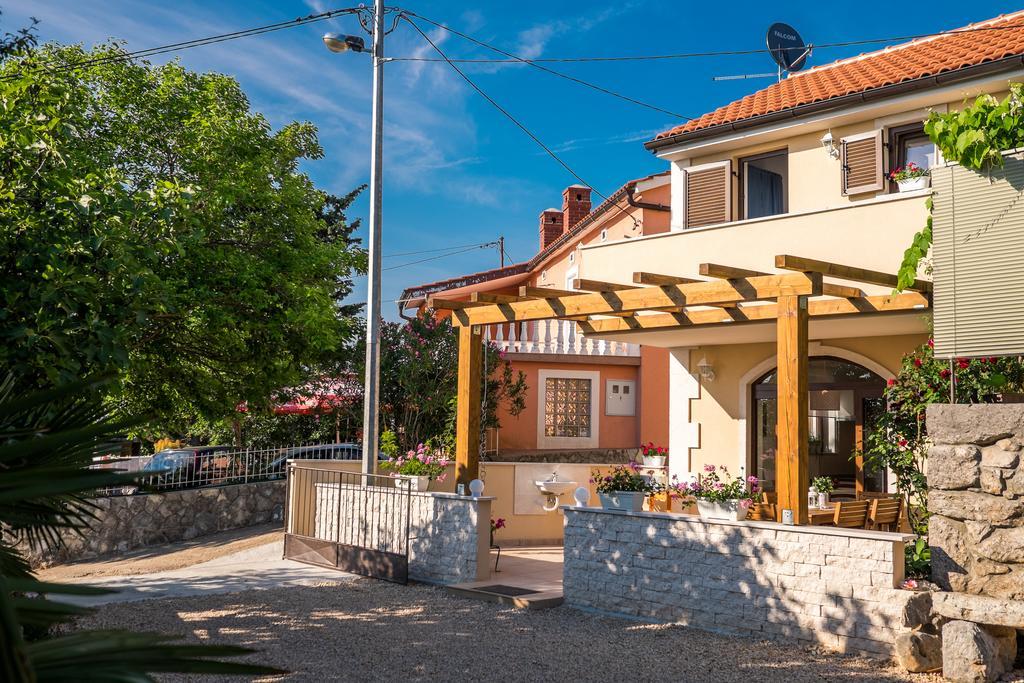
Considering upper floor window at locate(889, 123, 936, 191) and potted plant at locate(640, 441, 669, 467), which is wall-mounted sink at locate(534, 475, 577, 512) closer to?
potted plant at locate(640, 441, 669, 467)

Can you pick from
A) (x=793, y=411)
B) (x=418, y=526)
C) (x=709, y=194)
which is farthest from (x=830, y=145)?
(x=418, y=526)

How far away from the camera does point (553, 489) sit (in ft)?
49.8

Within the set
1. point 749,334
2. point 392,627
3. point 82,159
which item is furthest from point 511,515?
point 82,159

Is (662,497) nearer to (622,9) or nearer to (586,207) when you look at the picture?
(586,207)

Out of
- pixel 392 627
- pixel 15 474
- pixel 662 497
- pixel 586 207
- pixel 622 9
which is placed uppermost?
pixel 622 9

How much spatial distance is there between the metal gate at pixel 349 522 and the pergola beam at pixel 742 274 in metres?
5.17

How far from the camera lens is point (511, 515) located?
15258 millimetres

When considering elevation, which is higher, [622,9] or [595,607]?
[622,9]

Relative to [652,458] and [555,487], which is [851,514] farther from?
[652,458]

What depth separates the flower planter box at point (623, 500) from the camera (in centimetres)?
1065

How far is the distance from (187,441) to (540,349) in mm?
15435

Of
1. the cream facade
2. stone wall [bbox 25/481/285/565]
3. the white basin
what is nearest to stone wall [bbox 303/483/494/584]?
the white basin

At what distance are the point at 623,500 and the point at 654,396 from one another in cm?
1097

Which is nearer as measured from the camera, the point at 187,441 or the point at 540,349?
the point at 540,349
